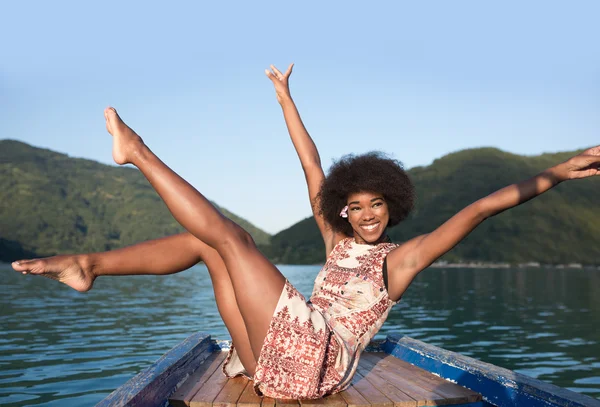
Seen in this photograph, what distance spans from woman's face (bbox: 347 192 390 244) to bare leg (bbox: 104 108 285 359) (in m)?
0.92

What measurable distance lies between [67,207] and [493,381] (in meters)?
153

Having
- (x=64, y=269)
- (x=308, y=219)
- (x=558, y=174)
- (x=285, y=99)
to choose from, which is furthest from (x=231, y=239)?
(x=308, y=219)

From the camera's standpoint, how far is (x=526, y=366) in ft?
38.8

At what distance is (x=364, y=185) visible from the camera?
4387 mm

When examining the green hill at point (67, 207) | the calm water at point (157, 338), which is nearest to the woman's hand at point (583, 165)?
the calm water at point (157, 338)

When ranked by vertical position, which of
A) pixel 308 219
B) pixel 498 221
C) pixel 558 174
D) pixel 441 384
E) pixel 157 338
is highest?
pixel 308 219

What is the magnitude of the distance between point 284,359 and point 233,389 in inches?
28.4

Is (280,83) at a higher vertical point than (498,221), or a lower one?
lower

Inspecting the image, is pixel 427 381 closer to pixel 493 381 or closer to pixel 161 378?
pixel 493 381

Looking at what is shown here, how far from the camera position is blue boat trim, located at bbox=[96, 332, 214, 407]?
3250 millimetres

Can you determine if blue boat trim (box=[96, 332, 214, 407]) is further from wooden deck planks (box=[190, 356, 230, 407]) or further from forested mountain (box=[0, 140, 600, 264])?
forested mountain (box=[0, 140, 600, 264])

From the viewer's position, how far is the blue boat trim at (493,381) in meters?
3.39

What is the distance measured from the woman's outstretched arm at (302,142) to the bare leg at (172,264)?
A: 4.20 ft

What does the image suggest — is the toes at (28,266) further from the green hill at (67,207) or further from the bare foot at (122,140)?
the green hill at (67,207)
